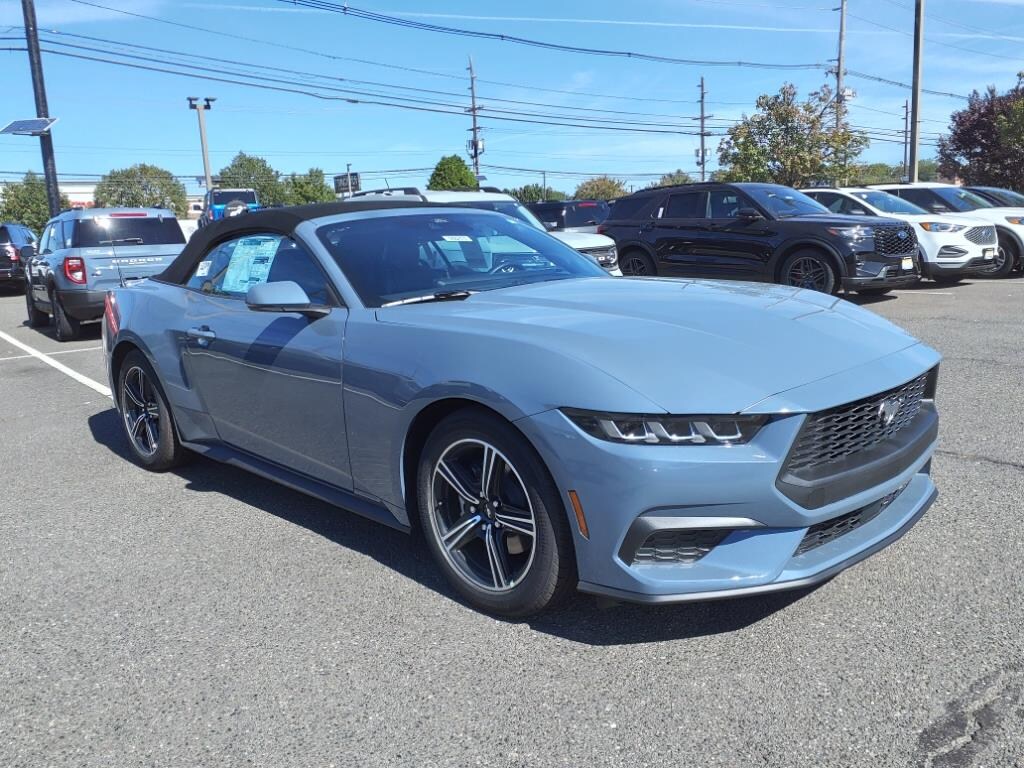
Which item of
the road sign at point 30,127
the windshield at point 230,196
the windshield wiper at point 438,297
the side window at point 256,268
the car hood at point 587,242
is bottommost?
the car hood at point 587,242

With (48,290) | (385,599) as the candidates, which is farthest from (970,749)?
(48,290)

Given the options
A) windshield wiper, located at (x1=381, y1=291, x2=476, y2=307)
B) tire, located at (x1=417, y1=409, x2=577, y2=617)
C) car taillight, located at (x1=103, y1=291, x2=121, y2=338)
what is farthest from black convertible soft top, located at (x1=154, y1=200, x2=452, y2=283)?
tire, located at (x1=417, y1=409, x2=577, y2=617)

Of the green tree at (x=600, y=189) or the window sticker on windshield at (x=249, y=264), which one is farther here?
the green tree at (x=600, y=189)

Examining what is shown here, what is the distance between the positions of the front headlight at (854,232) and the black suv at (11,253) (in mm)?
16474

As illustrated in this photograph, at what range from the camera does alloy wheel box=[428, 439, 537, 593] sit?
10.0 feet

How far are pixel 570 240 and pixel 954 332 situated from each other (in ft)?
13.7

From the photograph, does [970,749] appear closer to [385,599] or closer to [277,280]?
[385,599]

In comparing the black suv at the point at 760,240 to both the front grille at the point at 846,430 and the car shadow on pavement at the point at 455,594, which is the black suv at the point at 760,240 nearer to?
the car shadow on pavement at the point at 455,594

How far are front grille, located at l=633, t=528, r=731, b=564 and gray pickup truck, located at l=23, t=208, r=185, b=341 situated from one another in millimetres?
9728

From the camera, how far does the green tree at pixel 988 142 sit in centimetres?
3023

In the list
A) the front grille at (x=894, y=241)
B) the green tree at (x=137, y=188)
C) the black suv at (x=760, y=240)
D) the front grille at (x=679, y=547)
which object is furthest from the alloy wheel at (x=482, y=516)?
the green tree at (x=137, y=188)

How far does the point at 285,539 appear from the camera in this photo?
4102 millimetres

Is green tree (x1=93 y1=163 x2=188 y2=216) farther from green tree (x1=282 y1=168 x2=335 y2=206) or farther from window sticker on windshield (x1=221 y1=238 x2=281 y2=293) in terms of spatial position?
window sticker on windshield (x1=221 y1=238 x2=281 y2=293)

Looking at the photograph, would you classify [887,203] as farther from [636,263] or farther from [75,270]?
[75,270]
